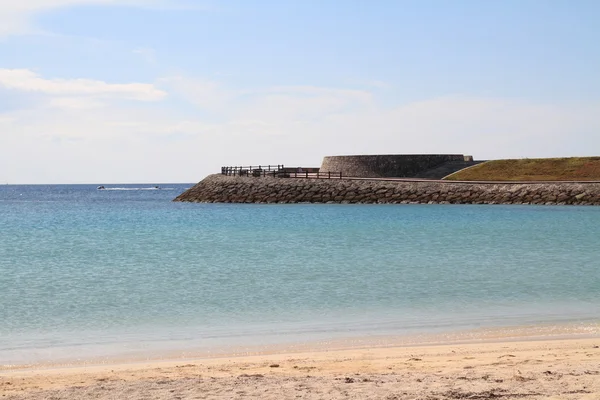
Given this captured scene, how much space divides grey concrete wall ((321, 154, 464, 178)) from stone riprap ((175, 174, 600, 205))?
1020cm

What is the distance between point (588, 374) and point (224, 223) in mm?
42179

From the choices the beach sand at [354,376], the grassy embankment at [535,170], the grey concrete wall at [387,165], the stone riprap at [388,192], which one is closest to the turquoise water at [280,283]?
the beach sand at [354,376]

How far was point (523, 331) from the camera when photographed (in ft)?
45.7

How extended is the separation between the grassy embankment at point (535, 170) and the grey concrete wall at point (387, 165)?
643 centimetres

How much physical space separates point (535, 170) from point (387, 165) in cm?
1606

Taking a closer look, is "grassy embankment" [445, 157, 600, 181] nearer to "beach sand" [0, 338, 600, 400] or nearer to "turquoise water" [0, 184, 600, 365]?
"turquoise water" [0, 184, 600, 365]

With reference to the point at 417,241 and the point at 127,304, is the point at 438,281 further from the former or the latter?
the point at 417,241

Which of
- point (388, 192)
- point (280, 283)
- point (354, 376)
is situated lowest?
point (280, 283)

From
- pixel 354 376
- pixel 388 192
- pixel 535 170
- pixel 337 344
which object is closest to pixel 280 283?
pixel 337 344

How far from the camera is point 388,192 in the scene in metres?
72.7

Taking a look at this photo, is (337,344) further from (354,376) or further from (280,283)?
(280,283)

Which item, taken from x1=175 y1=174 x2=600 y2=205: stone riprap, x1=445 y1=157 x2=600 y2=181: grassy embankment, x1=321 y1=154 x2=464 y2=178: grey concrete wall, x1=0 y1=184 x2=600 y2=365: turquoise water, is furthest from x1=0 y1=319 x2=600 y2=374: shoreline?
x1=321 y1=154 x2=464 y2=178: grey concrete wall

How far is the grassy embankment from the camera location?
73312 millimetres

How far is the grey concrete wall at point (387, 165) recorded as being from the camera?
8612 cm
